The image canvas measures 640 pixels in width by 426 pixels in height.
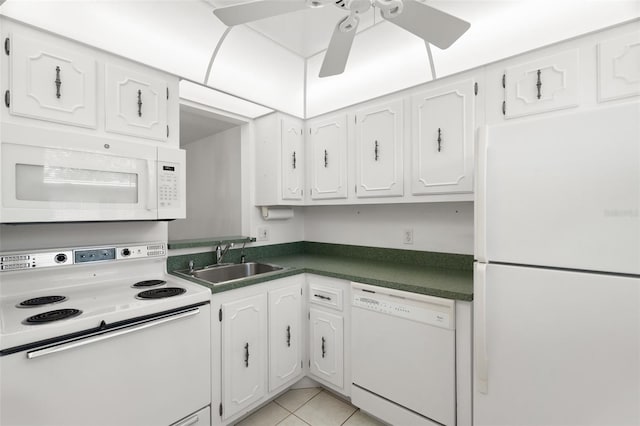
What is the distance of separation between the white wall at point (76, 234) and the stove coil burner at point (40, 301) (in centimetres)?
27

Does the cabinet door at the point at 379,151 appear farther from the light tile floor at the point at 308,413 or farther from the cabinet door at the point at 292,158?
the light tile floor at the point at 308,413

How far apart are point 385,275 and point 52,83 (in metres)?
2.09

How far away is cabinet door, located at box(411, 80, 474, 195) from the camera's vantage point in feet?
5.71

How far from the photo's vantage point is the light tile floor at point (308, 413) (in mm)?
1826

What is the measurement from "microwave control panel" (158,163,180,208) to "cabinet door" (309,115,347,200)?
3.85ft

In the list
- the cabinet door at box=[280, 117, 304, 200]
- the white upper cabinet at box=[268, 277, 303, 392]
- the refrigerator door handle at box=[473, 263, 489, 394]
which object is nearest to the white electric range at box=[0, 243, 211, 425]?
the white upper cabinet at box=[268, 277, 303, 392]

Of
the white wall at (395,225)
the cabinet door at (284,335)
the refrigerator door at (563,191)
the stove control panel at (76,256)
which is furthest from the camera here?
the white wall at (395,225)

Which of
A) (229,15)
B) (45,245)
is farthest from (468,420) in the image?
(45,245)

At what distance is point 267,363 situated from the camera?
1906 mm

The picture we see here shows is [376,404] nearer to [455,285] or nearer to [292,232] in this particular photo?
[455,285]

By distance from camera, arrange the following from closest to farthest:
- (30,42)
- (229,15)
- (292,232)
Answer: (229,15), (30,42), (292,232)

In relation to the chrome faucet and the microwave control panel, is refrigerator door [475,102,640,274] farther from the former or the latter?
the chrome faucet

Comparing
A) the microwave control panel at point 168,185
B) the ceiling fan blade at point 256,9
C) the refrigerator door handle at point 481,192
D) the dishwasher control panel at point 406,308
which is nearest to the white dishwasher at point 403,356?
the dishwasher control panel at point 406,308

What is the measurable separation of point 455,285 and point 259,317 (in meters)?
1.23
